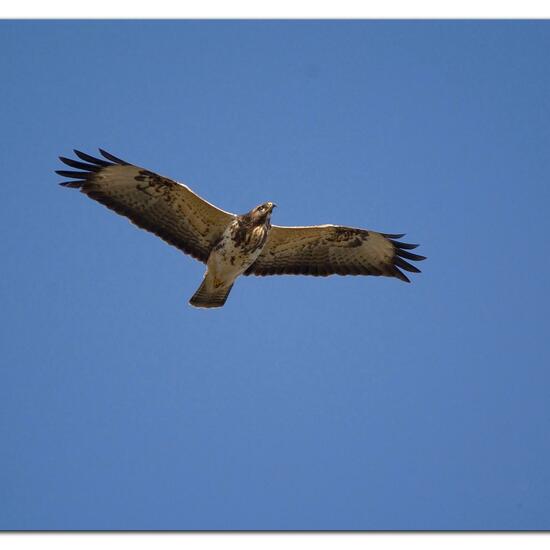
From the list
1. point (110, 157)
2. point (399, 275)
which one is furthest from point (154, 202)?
point (399, 275)

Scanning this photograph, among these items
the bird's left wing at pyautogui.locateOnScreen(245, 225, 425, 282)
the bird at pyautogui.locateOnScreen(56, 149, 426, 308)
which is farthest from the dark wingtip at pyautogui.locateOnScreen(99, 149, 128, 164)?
the bird's left wing at pyautogui.locateOnScreen(245, 225, 425, 282)

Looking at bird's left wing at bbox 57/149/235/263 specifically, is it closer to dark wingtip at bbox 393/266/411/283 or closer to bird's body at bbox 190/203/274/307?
bird's body at bbox 190/203/274/307

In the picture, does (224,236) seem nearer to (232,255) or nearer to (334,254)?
(232,255)

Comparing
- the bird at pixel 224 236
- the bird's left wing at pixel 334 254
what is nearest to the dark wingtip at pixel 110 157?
the bird at pixel 224 236

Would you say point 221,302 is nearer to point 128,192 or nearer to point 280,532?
point 128,192

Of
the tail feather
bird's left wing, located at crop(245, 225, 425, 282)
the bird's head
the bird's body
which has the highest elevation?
bird's left wing, located at crop(245, 225, 425, 282)

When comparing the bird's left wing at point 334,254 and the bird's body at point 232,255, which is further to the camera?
the bird's left wing at point 334,254

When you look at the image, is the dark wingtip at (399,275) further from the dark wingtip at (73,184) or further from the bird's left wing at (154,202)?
the dark wingtip at (73,184)

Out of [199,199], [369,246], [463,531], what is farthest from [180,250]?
[463,531]
